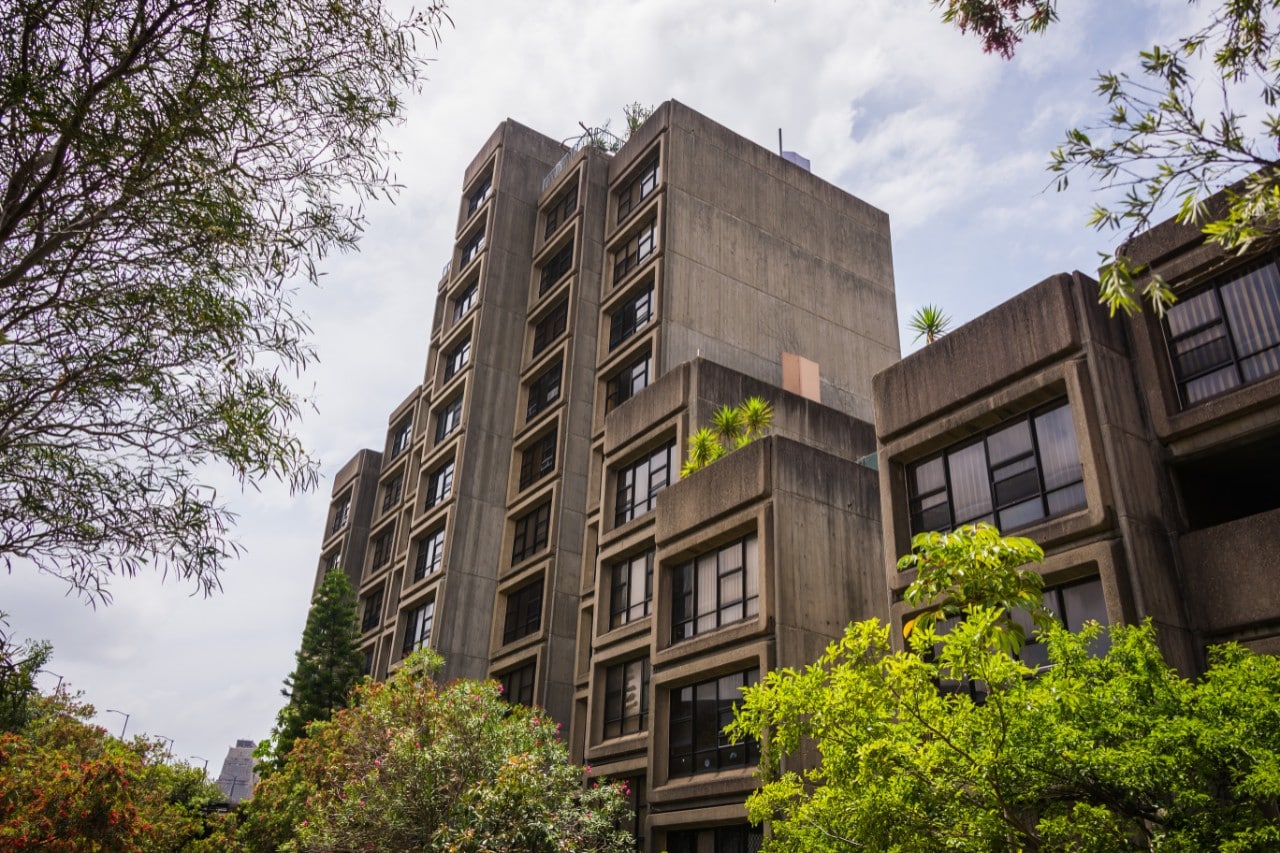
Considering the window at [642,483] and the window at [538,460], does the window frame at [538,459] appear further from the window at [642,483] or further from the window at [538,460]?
the window at [642,483]

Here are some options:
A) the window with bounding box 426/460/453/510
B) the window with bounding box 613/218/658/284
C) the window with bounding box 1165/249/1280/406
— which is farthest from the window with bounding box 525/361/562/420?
the window with bounding box 1165/249/1280/406

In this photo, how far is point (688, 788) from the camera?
953 inches

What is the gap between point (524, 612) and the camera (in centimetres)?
4084

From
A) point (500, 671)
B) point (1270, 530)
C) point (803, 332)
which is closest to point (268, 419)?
point (1270, 530)

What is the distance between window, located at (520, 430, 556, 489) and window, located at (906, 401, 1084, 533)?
2307 cm

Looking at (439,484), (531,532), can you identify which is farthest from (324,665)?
(531,532)

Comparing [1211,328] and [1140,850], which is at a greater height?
[1211,328]

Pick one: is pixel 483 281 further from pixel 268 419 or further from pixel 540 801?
pixel 268 419

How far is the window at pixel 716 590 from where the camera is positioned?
25.0 metres

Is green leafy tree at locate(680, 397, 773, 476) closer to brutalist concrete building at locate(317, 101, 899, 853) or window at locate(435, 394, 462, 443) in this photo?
brutalist concrete building at locate(317, 101, 899, 853)

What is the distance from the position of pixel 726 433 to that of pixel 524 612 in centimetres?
1571

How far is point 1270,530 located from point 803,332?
2787 centimetres

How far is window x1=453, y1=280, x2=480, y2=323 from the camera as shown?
50656 mm

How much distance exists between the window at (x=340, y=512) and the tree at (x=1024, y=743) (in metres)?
54.4
